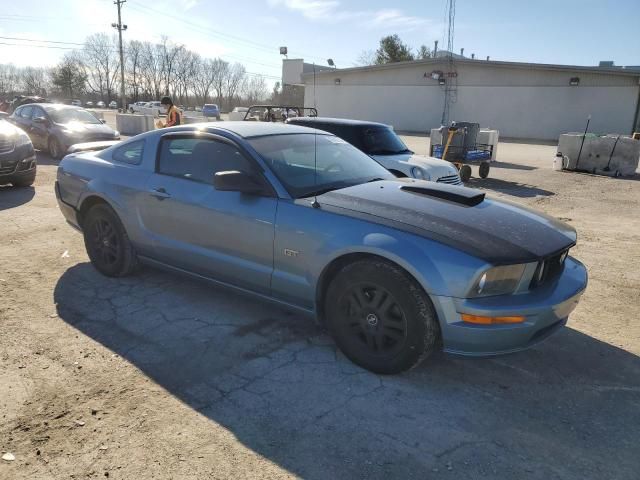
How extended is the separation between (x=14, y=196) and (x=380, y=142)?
6451 millimetres

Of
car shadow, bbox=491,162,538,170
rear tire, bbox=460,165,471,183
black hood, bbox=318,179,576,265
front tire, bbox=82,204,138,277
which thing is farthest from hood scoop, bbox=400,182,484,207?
car shadow, bbox=491,162,538,170

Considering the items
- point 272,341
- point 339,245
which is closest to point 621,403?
point 339,245

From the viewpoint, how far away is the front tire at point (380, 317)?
9.32 feet

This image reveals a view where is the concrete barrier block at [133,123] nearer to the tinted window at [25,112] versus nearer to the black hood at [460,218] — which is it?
the tinted window at [25,112]

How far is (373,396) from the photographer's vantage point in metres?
2.89

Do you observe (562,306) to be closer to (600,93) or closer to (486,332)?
(486,332)

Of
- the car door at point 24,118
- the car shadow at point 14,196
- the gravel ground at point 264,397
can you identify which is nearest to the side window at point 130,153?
the gravel ground at point 264,397

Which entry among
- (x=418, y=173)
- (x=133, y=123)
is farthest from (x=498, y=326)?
(x=133, y=123)

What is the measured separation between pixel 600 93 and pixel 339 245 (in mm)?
31884

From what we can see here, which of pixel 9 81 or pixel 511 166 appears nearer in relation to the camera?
pixel 511 166

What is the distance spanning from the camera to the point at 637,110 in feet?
91.4

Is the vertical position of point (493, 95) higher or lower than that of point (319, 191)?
higher

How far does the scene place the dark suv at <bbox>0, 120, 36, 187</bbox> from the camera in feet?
27.3

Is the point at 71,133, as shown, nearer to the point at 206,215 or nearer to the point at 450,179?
the point at 450,179
